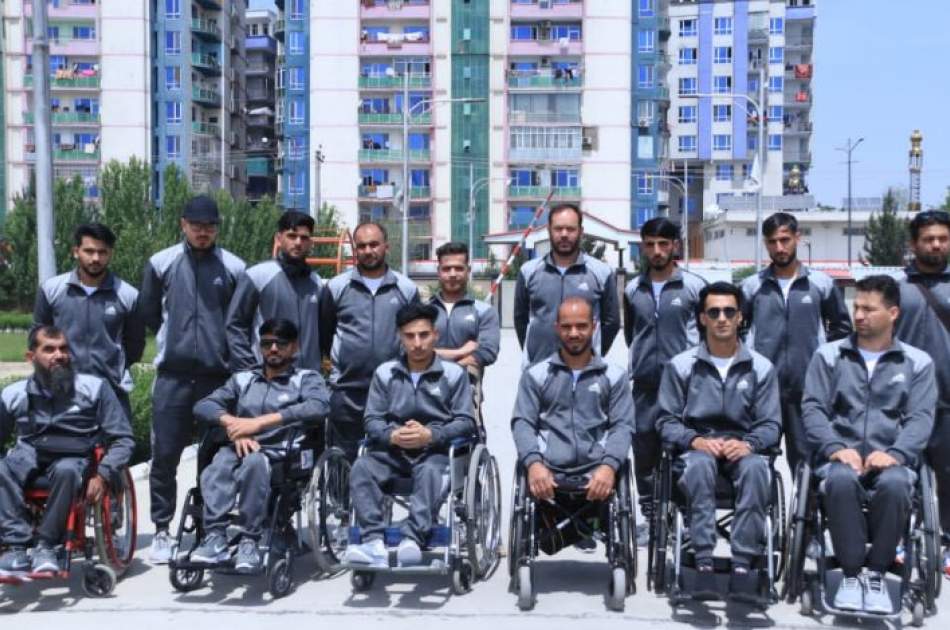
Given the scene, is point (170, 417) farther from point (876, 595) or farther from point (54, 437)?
point (876, 595)

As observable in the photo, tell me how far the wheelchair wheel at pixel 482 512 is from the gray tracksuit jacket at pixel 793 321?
1.68 meters

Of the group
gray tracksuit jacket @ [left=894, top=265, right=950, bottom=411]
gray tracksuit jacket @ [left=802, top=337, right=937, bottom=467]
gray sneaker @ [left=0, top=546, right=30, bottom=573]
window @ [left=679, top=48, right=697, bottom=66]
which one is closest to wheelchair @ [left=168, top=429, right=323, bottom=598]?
gray sneaker @ [left=0, top=546, right=30, bottom=573]

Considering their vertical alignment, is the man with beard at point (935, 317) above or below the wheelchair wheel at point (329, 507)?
above

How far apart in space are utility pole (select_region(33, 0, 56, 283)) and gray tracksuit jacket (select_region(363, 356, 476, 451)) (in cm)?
427

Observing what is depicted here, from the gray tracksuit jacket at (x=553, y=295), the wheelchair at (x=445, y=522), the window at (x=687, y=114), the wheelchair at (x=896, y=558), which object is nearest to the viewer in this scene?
the wheelchair at (x=896, y=558)

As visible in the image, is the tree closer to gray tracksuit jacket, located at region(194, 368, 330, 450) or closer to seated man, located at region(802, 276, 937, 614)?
seated man, located at region(802, 276, 937, 614)

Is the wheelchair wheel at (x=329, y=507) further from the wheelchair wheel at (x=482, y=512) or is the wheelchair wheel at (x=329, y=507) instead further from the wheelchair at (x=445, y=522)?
the wheelchair wheel at (x=482, y=512)

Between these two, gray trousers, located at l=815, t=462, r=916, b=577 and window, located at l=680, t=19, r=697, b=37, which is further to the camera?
window, located at l=680, t=19, r=697, b=37

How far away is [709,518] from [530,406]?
1.12 m

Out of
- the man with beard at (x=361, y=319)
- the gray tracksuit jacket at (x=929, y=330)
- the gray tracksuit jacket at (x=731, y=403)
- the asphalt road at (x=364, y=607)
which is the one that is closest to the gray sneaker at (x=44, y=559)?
the asphalt road at (x=364, y=607)

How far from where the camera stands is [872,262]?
5641 centimetres

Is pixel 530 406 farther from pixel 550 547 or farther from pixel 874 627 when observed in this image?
pixel 874 627

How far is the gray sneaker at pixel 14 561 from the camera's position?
545cm

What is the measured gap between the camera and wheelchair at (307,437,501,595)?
5.73 m
